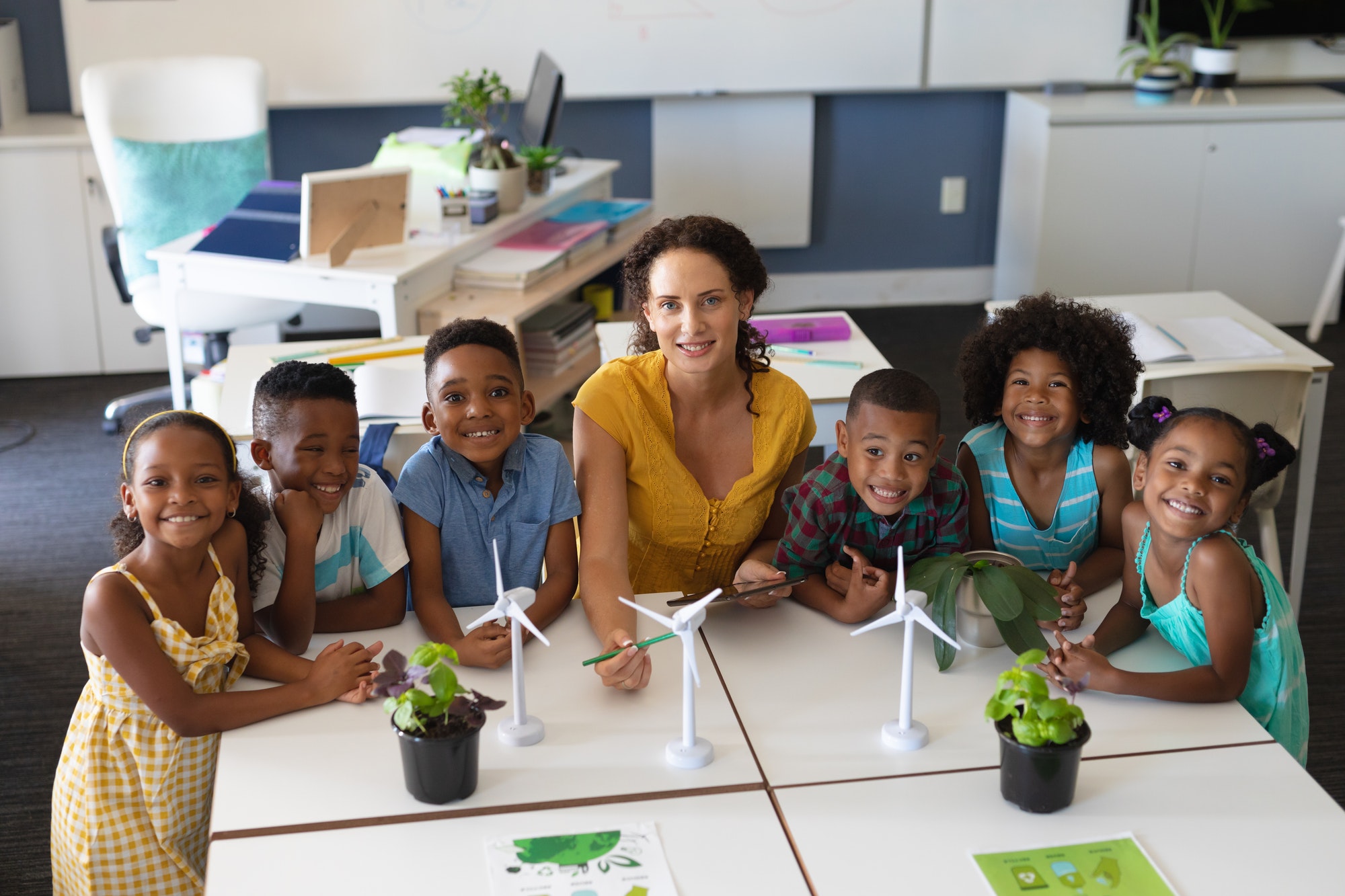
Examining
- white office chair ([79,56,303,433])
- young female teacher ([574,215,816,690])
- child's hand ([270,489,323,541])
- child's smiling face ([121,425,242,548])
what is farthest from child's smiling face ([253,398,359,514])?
white office chair ([79,56,303,433])

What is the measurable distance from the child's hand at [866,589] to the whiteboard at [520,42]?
351 cm

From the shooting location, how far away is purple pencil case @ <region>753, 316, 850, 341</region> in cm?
290

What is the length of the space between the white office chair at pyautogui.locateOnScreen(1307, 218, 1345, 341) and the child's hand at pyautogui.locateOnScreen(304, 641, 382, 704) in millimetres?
4466

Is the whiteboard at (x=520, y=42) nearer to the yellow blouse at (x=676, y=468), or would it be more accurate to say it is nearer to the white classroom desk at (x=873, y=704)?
the yellow blouse at (x=676, y=468)

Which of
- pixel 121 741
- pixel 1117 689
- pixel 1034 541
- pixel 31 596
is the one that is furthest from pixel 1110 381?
pixel 31 596

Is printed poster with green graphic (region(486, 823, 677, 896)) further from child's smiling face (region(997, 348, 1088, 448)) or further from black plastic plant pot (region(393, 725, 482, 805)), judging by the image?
child's smiling face (region(997, 348, 1088, 448))

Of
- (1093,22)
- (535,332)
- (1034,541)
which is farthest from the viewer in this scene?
(1093,22)

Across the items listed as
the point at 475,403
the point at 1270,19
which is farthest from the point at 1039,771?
the point at 1270,19

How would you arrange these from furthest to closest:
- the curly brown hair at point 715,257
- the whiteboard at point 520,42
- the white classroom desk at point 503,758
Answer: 1. the whiteboard at point 520,42
2. the curly brown hair at point 715,257
3. the white classroom desk at point 503,758

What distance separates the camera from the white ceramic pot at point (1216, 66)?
477cm

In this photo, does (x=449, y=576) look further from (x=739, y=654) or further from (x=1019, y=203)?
(x=1019, y=203)

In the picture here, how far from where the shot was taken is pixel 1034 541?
6.22 ft

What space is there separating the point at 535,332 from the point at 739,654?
2139 millimetres

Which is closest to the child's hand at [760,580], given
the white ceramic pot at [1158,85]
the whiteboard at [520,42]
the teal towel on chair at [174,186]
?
the teal towel on chair at [174,186]
